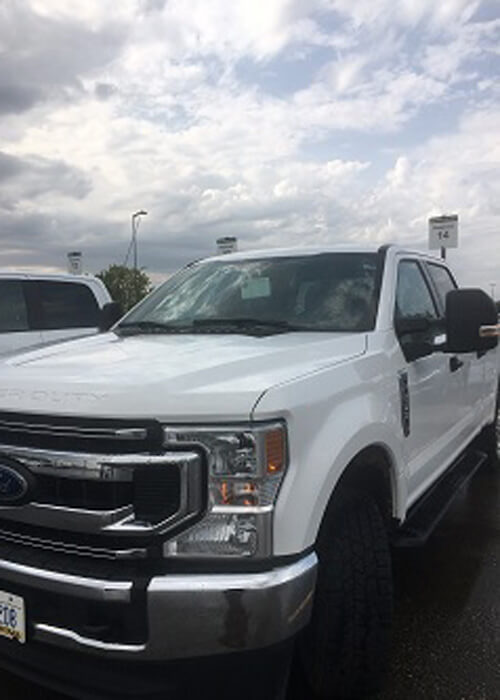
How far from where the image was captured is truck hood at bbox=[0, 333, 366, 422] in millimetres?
2074

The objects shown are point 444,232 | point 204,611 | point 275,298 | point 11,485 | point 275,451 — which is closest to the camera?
point 204,611

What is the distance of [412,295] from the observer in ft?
12.8

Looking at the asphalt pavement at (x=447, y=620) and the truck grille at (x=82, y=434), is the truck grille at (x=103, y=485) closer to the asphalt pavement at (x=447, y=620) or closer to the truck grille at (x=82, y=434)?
the truck grille at (x=82, y=434)

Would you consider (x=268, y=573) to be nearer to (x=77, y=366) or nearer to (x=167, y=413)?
(x=167, y=413)

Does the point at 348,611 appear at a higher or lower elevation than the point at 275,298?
lower

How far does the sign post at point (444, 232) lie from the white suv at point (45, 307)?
19.2 feet

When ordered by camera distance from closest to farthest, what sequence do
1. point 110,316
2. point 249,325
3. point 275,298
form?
1. point 249,325
2. point 275,298
3. point 110,316

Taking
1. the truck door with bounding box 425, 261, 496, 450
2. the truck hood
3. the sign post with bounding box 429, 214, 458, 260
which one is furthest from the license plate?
the sign post with bounding box 429, 214, 458, 260

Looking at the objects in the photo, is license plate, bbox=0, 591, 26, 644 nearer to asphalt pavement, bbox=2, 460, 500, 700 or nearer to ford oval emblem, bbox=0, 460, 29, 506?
ford oval emblem, bbox=0, 460, 29, 506

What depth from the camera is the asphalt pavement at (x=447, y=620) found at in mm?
2736

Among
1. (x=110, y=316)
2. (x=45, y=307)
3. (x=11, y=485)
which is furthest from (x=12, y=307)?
(x=11, y=485)

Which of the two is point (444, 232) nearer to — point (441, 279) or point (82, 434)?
point (441, 279)

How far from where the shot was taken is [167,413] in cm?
205

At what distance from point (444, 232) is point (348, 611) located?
9.47 meters
